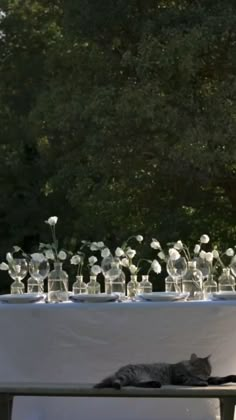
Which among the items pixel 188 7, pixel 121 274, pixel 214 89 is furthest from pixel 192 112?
pixel 121 274

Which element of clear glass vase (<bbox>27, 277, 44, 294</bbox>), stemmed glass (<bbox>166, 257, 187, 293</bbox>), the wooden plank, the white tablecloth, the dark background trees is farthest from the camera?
the dark background trees

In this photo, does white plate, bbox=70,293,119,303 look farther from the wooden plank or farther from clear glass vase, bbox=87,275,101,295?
the wooden plank

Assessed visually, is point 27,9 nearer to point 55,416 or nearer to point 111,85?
point 111,85

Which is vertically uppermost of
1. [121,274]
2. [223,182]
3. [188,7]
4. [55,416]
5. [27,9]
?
[27,9]

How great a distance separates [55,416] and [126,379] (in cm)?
89

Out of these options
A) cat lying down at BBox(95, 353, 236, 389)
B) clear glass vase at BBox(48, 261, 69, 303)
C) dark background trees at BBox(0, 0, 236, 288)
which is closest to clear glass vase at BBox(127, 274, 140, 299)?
clear glass vase at BBox(48, 261, 69, 303)

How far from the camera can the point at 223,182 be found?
38.2 feet

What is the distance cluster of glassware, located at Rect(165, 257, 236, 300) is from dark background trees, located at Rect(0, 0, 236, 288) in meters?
5.10

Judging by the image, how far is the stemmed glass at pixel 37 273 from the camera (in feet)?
16.9

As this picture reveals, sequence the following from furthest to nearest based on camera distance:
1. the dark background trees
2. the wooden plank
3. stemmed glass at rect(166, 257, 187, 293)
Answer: the dark background trees
stemmed glass at rect(166, 257, 187, 293)
the wooden plank

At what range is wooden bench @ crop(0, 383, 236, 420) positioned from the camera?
167 inches

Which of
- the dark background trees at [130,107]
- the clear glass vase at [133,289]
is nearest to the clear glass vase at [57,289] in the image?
the clear glass vase at [133,289]

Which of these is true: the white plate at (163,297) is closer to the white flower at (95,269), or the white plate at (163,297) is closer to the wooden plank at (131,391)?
the white flower at (95,269)

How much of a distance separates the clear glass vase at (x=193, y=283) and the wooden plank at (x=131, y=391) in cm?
84
